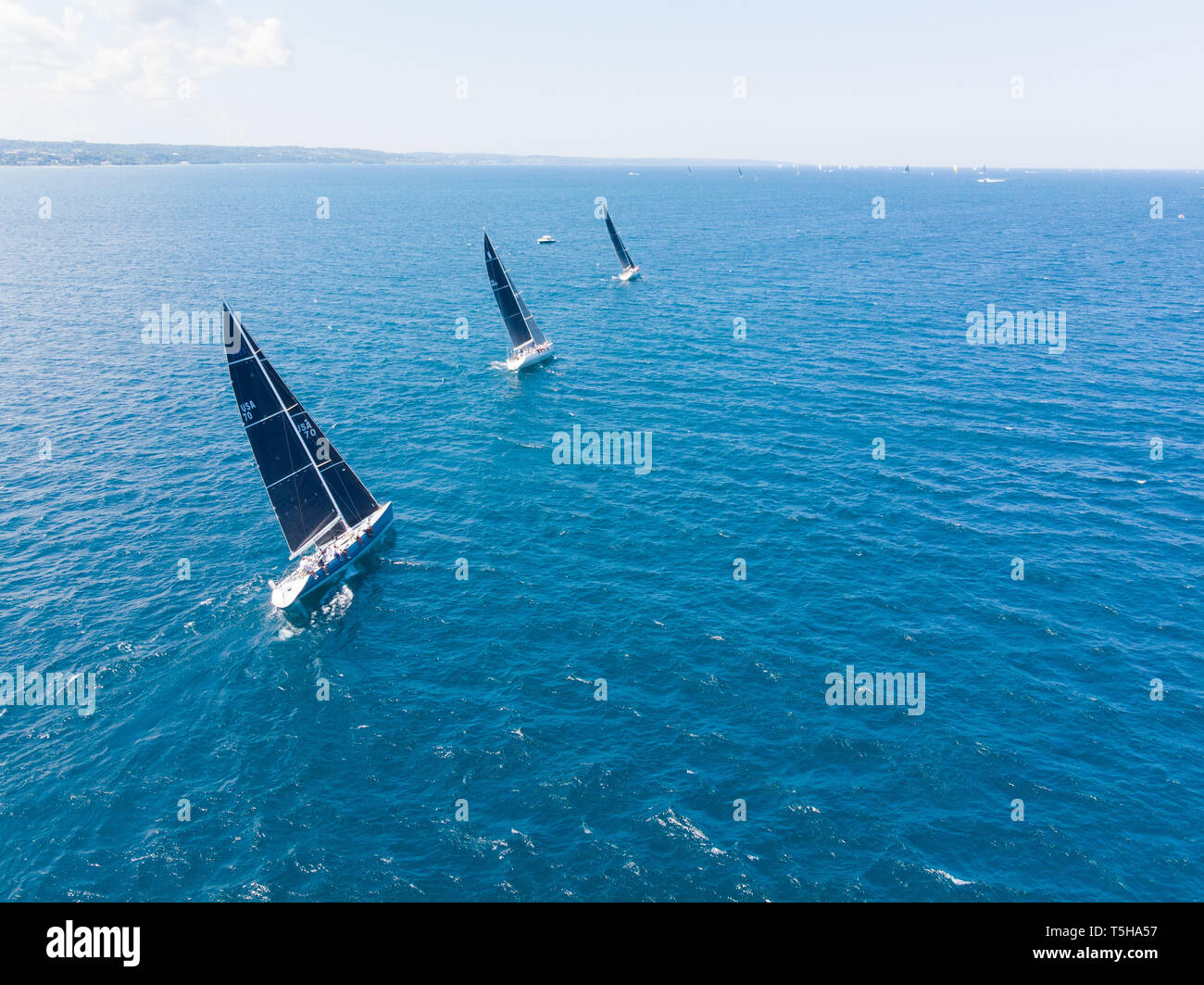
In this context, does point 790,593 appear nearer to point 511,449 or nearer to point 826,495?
point 826,495

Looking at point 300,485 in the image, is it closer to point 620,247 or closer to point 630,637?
point 630,637

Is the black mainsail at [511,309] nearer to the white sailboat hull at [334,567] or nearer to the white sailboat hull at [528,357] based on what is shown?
the white sailboat hull at [528,357]

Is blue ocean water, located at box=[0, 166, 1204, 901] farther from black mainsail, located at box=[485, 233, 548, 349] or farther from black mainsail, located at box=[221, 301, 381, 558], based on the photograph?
black mainsail, located at box=[485, 233, 548, 349]

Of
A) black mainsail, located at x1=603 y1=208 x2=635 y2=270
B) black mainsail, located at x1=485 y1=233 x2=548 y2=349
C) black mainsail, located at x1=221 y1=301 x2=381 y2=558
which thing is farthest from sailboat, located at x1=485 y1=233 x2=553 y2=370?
black mainsail, located at x1=603 y1=208 x2=635 y2=270

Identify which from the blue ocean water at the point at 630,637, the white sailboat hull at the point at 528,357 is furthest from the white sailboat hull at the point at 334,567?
the white sailboat hull at the point at 528,357

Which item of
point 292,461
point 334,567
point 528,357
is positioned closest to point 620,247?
point 528,357

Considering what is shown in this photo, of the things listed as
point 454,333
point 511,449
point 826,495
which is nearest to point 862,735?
point 826,495
